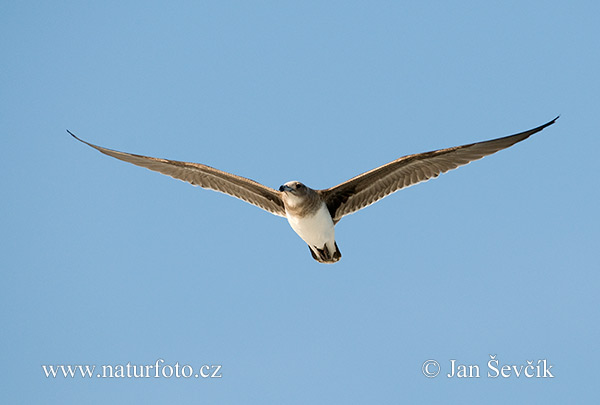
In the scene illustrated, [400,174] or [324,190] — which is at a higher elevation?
[400,174]

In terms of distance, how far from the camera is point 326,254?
48.5 ft

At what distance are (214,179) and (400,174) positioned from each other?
13.1 feet

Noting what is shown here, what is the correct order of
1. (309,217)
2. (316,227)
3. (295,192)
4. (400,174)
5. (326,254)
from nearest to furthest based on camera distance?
(295,192) → (309,217) → (316,227) → (400,174) → (326,254)

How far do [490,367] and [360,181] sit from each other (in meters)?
4.37

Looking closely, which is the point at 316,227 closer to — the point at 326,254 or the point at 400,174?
the point at 326,254

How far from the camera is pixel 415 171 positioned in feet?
46.5

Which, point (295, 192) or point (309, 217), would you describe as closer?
point (295, 192)

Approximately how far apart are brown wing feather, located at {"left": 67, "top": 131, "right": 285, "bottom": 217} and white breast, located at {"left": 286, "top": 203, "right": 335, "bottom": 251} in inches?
29.3

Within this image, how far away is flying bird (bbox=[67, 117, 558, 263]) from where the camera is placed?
45.0 feet

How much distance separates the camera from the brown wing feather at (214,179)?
14922 mm

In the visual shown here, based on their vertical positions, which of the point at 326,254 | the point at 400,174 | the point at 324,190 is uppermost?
the point at 400,174

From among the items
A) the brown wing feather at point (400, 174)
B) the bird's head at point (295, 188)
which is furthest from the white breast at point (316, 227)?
the bird's head at point (295, 188)

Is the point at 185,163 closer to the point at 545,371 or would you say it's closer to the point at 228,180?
the point at 228,180

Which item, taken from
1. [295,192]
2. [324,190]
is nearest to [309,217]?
[295,192]
